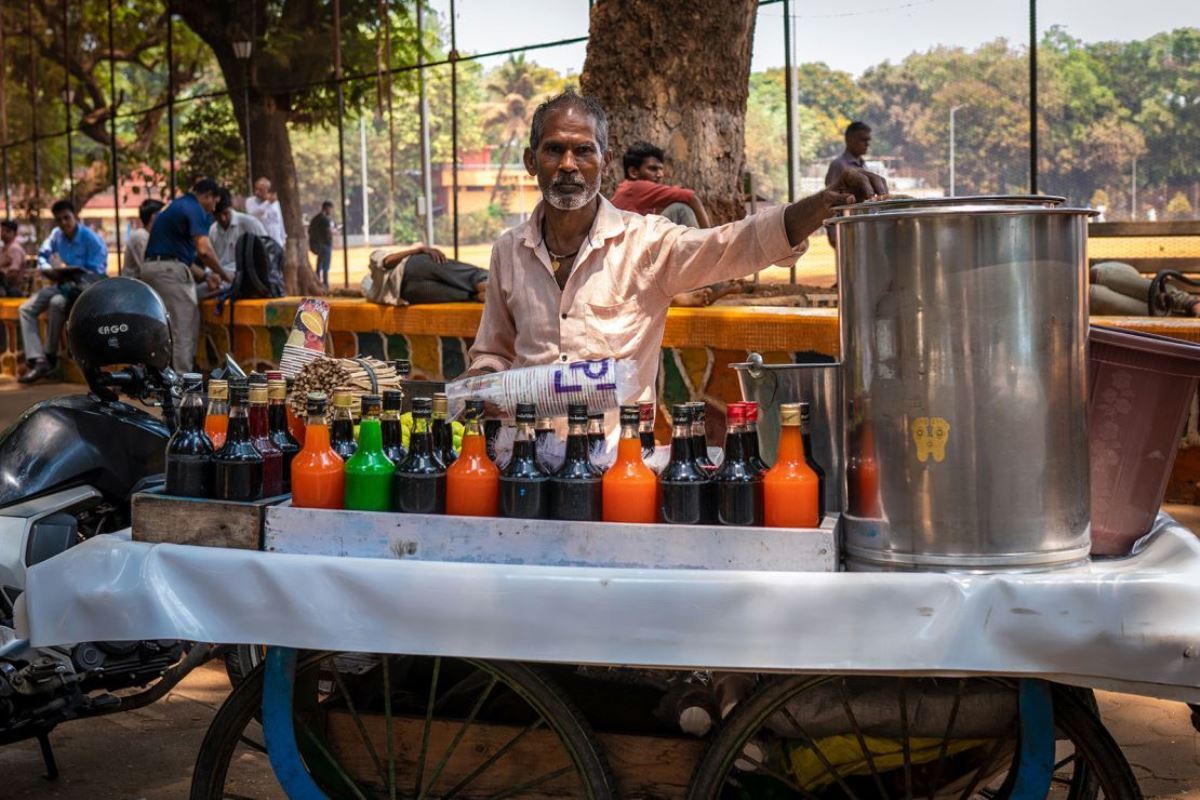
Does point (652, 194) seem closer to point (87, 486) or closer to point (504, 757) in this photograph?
point (87, 486)

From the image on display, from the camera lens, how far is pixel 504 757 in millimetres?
2678

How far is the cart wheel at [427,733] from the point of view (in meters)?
2.55

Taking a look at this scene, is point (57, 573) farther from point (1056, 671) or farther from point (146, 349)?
point (1056, 671)

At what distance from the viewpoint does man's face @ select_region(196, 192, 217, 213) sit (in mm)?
11016

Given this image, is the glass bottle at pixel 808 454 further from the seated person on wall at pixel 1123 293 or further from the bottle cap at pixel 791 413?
the seated person on wall at pixel 1123 293

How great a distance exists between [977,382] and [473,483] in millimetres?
915

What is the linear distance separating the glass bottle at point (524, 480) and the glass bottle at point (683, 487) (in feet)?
A: 0.72

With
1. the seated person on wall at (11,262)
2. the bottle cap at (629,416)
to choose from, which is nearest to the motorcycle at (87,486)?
the bottle cap at (629,416)

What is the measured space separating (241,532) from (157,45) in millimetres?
22862

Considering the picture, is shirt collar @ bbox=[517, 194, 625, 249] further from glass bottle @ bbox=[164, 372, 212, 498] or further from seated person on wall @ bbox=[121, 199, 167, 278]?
seated person on wall @ bbox=[121, 199, 167, 278]

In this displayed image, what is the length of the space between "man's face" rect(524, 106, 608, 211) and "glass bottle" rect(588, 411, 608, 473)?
2.59 feet

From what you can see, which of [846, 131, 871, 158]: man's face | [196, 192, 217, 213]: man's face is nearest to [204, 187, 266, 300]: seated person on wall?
[196, 192, 217, 213]: man's face

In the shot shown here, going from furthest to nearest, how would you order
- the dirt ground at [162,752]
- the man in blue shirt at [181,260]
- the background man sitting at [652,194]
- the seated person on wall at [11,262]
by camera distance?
the seated person on wall at [11,262], the man in blue shirt at [181,260], the background man sitting at [652,194], the dirt ground at [162,752]

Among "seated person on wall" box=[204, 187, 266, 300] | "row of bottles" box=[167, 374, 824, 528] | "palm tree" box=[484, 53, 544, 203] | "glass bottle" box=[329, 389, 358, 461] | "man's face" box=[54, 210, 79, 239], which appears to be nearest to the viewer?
"row of bottles" box=[167, 374, 824, 528]
